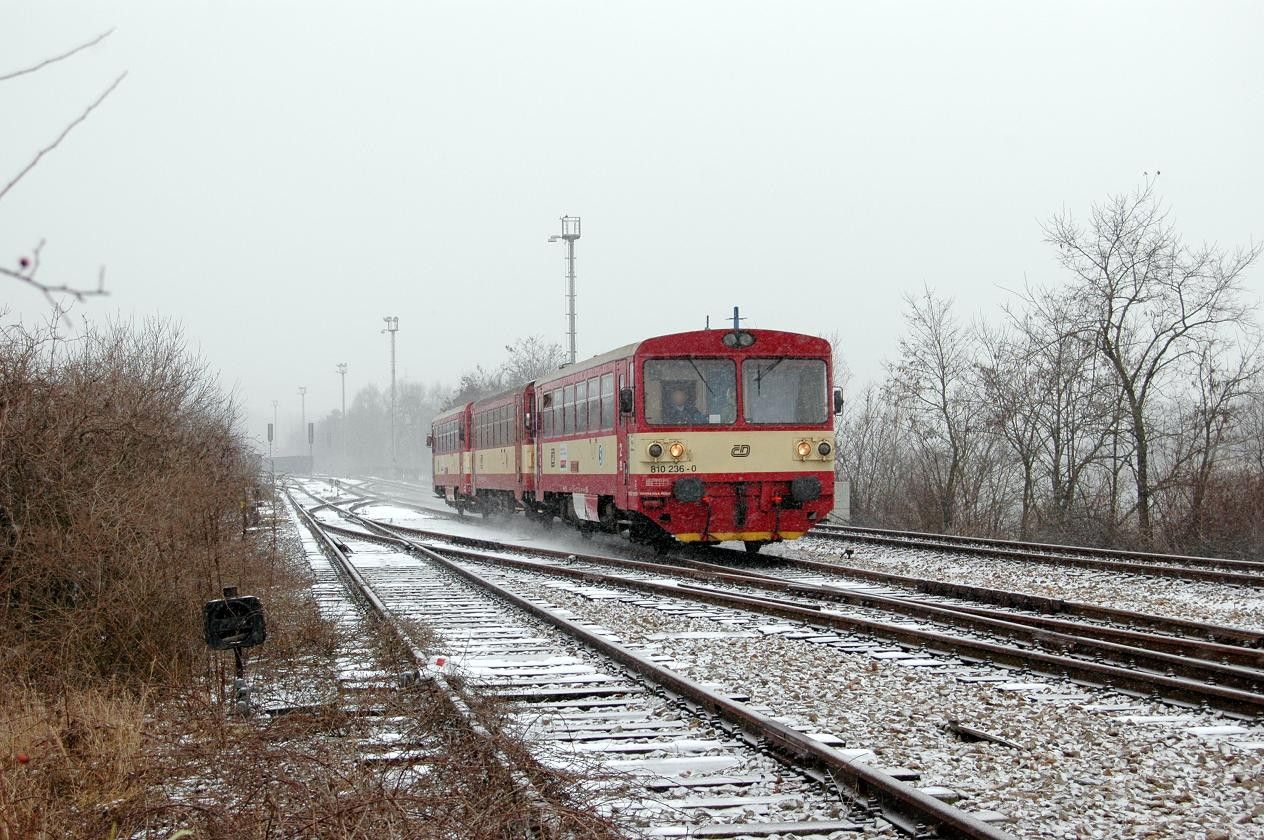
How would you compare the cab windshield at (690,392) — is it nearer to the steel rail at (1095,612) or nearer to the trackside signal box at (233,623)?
the steel rail at (1095,612)

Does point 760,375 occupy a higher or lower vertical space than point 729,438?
higher

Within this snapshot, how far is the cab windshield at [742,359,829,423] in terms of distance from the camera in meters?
16.4

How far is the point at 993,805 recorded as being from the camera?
488cm

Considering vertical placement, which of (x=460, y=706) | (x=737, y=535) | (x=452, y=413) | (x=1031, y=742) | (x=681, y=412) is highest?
(x=452, y=413)

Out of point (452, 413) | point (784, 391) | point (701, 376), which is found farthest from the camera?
point (452, 413)

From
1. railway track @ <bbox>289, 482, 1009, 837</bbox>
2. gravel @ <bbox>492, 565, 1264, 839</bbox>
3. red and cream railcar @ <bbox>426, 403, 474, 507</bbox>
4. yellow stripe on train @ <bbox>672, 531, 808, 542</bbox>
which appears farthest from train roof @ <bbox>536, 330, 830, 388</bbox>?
red and cream railcar @ <bbox>426, 403, 474, 507</bbox>

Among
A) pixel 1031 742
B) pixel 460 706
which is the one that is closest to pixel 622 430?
pixel 460 706

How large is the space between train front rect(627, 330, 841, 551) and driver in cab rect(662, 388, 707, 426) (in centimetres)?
1

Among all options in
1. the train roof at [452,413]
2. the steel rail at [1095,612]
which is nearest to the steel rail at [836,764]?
the steel rail at [1095,612]

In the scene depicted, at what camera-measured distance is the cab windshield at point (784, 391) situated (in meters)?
16.4

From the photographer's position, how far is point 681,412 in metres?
16.1

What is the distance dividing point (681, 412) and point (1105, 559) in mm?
6042

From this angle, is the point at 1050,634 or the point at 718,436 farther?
the point at 718,436

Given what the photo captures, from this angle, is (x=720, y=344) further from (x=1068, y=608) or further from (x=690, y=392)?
(x=1068, y=608)
